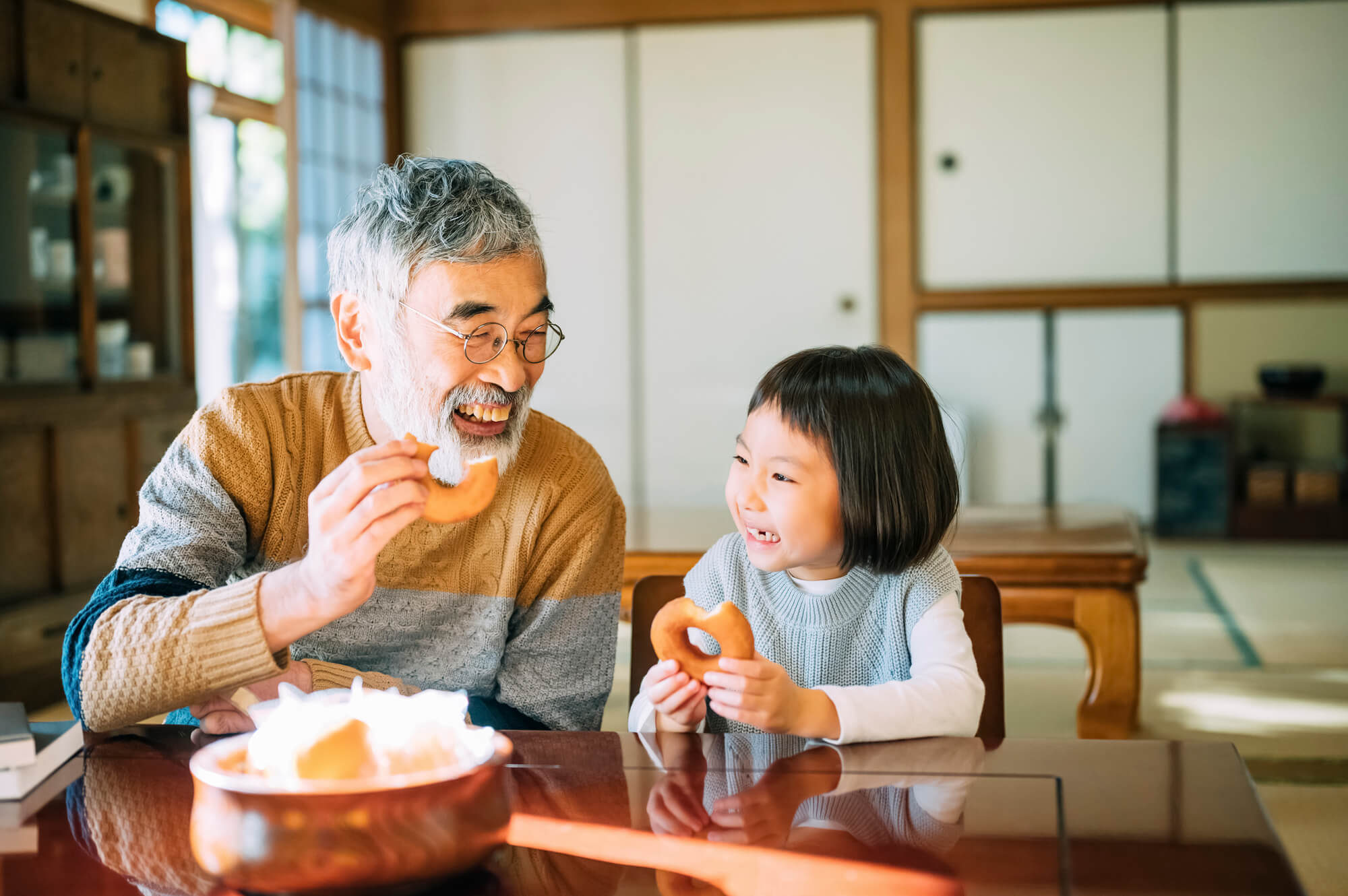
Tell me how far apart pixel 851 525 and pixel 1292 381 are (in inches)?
199

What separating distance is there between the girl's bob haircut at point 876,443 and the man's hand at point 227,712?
571 millimetres

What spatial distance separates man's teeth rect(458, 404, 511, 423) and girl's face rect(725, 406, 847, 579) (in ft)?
0.94

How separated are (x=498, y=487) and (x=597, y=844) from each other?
2.48 ft

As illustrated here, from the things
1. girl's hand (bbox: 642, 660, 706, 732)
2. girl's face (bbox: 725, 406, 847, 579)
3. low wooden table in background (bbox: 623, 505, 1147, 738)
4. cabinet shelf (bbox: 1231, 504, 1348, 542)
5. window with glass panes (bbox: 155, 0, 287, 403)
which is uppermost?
window with glass panes (bbox: 155, 0, 287, 403)

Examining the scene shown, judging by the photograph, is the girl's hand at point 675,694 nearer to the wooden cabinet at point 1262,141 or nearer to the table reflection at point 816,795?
the table reflection at point 816,795

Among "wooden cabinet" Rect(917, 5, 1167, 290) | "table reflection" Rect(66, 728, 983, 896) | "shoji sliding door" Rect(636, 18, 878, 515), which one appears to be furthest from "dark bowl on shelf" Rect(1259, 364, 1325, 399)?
"table reflection" Rect(66, 728, 983, 896)

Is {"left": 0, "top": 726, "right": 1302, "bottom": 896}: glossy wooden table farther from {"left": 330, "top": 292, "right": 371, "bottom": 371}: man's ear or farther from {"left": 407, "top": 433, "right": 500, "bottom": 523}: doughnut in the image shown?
{"left": 330, "top": 292, "right": 371, "bottom": 371}: man's ear

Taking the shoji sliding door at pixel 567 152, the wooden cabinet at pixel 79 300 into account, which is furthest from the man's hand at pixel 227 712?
the shoji sliding door at pixel 567 152

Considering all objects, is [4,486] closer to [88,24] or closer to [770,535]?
[88,24]

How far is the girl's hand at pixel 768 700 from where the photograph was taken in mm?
1027

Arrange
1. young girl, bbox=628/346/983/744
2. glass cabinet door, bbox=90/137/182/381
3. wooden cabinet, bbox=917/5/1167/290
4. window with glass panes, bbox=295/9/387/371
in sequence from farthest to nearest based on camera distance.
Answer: wooden cabinet, bbox=917/5/1167/290
window with glass panes, bbox=295/9/387/371
glass cabinet door, bbox=90/137/182/381
young girl, bbox=628/346/983/744

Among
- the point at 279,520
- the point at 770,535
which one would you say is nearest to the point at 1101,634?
the point at 770,535

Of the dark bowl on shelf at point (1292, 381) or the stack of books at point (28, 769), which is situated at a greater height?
the dark bowl on shelf at point (1292, 381)

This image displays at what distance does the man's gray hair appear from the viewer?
53.7 inches
